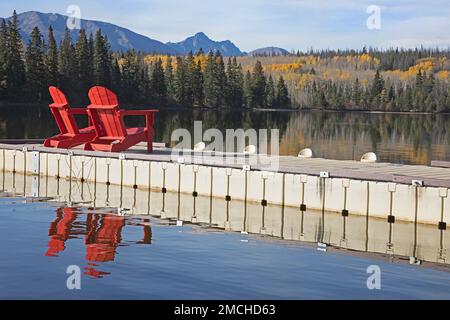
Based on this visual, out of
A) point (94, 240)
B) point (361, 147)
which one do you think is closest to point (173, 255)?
point (94, 240)

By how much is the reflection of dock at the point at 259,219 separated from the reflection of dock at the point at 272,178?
261 mm

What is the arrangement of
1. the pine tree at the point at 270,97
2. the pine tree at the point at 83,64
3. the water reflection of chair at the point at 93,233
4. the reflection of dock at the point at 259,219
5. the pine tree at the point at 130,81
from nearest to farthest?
the water reflection of chair at the point at 93,233 → the reflection of dock at the point at 259,219 → the pine tree at the point at 83,64 → the pine tree at the point at 130,81 → the pine tree at the point at 270,97

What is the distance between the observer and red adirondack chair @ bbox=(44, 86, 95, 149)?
29883mm

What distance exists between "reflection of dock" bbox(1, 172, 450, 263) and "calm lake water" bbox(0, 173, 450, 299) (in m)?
0.03

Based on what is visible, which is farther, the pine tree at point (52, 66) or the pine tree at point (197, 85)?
the pine tree at point (197, 85)

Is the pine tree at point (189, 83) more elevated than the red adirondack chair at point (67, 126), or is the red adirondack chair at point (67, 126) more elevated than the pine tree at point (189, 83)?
the pine tree at point (189, 83)

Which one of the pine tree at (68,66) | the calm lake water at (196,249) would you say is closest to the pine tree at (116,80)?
the pine tree at (68,66)

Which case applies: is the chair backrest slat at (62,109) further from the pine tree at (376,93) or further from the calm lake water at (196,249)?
the pine tree at (376,93)

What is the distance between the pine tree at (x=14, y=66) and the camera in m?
96.1

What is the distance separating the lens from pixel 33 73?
99188mm

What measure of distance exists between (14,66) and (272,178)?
7966cm

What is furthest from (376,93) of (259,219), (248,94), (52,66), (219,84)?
(259,219)

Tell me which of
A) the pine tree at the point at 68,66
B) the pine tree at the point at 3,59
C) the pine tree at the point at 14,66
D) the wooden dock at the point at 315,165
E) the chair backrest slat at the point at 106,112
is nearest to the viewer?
the wooden dock at the point at 315,165
